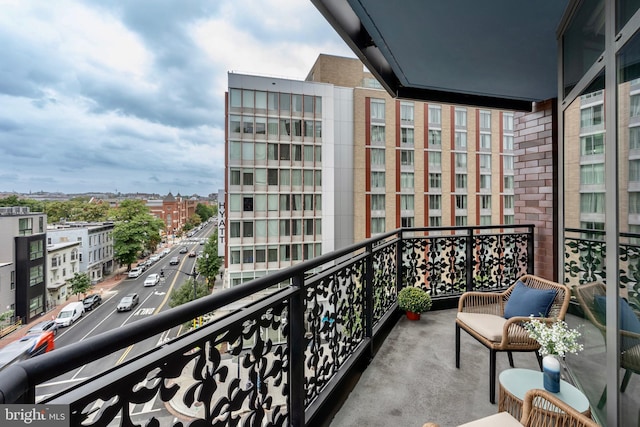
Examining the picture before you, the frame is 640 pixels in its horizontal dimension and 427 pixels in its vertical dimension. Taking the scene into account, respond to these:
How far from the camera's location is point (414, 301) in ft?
9.61

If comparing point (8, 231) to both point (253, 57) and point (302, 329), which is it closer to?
point (302, 329)

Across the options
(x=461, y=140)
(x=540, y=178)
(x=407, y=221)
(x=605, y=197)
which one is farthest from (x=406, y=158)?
(x=605, y=197)

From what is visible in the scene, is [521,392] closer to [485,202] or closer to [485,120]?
[485,202]

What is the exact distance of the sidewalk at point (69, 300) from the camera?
5.49 metres

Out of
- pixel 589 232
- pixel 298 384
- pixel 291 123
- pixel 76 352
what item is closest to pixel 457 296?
pixel 589 232

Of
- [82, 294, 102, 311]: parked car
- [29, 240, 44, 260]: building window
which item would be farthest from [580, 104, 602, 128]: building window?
[82, 294, 102, 311]: parked car

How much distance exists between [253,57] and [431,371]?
29.4m

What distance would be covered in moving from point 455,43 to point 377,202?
1471cm

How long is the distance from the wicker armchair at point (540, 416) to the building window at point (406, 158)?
1666 centimetres

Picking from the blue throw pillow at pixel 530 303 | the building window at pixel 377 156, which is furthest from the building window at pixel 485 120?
the blue throw pillow at pixel 530 303

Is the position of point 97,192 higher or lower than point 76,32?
lower

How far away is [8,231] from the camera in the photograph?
210 inches

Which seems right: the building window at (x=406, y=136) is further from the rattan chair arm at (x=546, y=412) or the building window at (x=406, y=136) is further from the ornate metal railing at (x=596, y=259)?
the rattan chair arm at (x=546, y=412)

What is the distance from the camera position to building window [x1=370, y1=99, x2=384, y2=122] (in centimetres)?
1650
